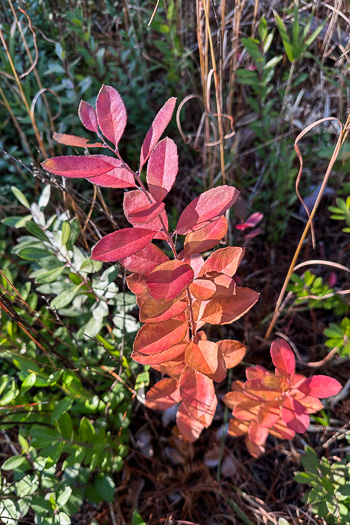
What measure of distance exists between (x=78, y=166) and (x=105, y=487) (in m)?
0.89

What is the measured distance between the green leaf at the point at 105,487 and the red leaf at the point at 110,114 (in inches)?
35.4

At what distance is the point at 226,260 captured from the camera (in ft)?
2.61

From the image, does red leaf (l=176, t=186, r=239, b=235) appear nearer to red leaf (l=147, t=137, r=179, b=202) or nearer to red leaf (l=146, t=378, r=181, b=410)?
red leaf (l=147, t=137, r=179, b=202)

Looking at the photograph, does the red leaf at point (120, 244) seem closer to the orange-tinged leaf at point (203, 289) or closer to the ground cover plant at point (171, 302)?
the ground cover plant at point (171, 302)

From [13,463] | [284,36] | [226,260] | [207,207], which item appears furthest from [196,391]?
[284,36]

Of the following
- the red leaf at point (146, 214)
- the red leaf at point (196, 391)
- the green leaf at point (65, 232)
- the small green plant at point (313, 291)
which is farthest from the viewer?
the small green plant at point (313, 291)

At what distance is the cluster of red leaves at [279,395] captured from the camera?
0.99 m

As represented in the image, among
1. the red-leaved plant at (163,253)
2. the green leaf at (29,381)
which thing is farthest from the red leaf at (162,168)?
the green leaf at (29,381)

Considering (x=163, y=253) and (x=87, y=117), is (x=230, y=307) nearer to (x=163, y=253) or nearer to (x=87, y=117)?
(x=163, y=253)

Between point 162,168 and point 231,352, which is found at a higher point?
point 162,168

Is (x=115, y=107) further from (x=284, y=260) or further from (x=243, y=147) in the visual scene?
(x=243, y=147)

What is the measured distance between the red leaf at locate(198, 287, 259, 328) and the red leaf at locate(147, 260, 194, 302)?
0.17m

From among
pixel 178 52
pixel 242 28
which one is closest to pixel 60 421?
pixel 178 52

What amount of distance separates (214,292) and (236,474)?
83 cm
